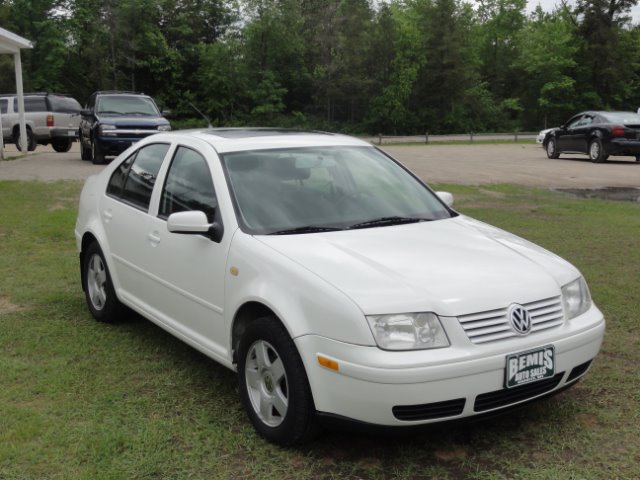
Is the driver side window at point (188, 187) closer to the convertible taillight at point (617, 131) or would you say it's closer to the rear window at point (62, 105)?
the convertible taillight at point (617, 131)

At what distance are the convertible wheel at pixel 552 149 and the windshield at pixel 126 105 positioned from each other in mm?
12518

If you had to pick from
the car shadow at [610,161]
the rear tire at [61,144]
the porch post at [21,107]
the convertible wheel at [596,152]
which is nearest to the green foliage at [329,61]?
the rear tire at [61,144]

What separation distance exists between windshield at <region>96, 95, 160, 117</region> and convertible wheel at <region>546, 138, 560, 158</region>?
41.1 ft

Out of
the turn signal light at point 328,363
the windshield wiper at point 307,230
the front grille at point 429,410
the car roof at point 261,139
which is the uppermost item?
the car roof at point 261,139

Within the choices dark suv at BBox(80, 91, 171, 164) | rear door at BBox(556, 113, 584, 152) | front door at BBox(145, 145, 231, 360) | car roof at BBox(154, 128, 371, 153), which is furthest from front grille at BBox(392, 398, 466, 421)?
rear door at BBox(556, 113, 584, 152)

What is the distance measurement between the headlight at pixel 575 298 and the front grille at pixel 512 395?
13.9 inches

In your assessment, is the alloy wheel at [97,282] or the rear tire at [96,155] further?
the rear tire at [96,155]

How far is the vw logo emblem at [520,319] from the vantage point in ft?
11.0

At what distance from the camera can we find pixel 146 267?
481 cm

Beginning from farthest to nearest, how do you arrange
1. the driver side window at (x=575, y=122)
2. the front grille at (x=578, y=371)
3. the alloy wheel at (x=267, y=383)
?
1. the driver side window at (x=575, y=122)
2. the front grille at (x=578, y=371)
3. the alloy wheel at (x=267, y=383)

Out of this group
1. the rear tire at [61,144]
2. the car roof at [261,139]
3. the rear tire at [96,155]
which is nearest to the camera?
the car roof at [261,139]

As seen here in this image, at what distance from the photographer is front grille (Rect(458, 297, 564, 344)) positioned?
3.26 meters

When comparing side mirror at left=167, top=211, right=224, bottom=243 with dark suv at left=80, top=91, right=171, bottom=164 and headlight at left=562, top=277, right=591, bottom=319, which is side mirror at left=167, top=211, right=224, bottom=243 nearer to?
headlight at left=562, top=277, right=591, bottom=319

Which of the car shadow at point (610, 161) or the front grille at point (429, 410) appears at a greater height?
the front grille at point (429, 410)
